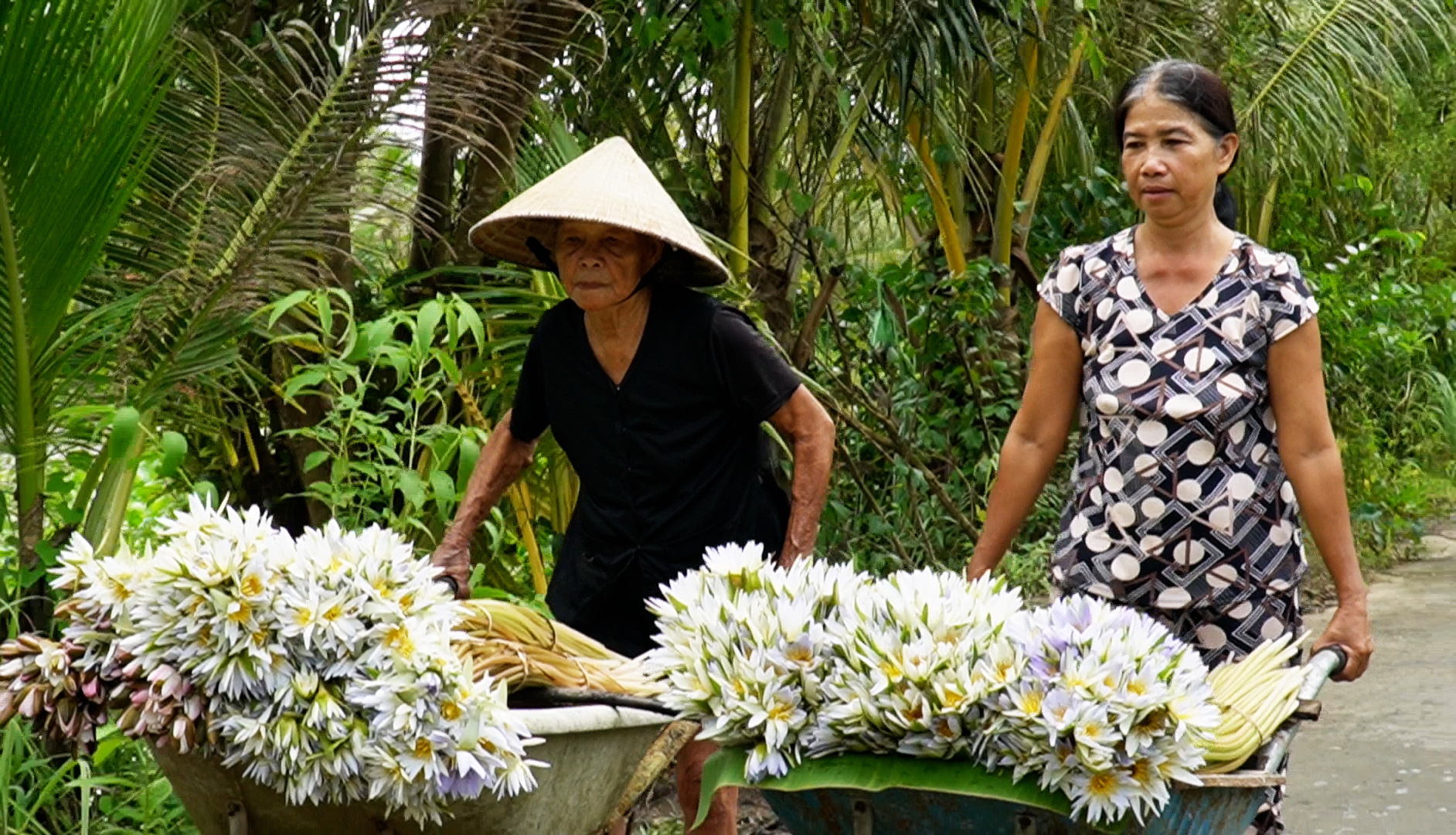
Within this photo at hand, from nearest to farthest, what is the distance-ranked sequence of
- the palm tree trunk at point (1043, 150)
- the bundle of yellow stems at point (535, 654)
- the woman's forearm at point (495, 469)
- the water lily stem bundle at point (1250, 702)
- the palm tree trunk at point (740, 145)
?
1. the water lily stem bundle at point (1250, 702)
2. the bundle of yellow stems at point (535, 654)
3. the woman's forearm at point (495, 469)
4. the palm tree trunk at point (740, 145)
5. the palm tree trunk at point (1043, 150)

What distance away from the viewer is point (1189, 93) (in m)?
3.12

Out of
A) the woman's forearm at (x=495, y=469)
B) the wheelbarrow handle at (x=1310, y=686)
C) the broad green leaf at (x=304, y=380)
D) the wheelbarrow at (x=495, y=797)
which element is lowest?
the wheelbarrow at (x=495, y=797)

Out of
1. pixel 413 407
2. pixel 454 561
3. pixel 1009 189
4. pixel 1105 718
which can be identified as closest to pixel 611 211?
pixel 454 561

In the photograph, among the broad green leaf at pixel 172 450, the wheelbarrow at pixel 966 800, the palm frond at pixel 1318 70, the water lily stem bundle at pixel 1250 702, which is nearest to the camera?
the wheelbarrow at pixel 966 800

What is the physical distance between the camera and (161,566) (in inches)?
98.9

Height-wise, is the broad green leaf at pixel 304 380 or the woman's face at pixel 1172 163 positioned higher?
the woman's face at pixel 1172 163

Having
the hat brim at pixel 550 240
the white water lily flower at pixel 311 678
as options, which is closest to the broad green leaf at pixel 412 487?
the hat brim at pixel 550 240

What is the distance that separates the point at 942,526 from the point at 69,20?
409 centimetres

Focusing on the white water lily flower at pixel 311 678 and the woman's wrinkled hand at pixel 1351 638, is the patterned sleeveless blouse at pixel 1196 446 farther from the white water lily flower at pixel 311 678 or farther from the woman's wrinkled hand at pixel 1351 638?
the white water lily flower at pixel 311 678

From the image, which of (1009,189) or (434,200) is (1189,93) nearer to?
(434,200)

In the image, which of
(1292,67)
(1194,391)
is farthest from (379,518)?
(1292,67)

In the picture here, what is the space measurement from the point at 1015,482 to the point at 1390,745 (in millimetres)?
3374

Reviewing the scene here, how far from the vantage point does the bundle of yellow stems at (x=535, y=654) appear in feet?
9.52

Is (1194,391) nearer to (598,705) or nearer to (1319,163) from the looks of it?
(598,705)
